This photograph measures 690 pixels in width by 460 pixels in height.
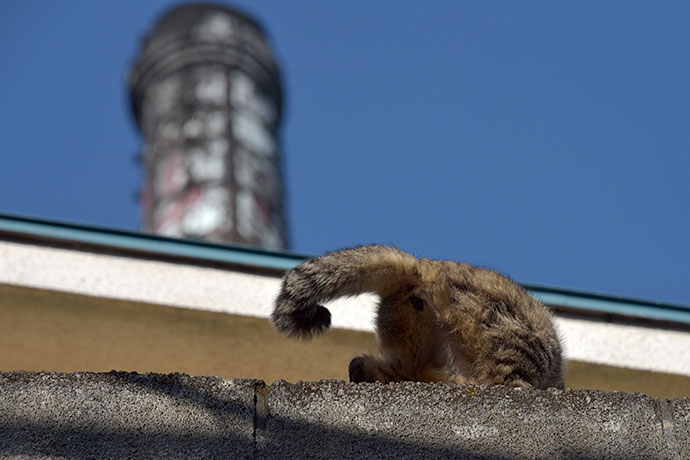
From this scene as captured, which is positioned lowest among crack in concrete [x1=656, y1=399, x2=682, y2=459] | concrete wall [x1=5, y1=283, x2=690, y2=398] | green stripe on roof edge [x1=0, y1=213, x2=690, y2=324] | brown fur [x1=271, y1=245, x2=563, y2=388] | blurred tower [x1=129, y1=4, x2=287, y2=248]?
crack in concrete [x1=656, y1=399, x2=682, y2=459]

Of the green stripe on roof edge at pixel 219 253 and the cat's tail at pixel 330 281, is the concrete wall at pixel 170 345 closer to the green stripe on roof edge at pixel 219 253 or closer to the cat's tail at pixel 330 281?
the green stripe on roof edge at pixel 219 253

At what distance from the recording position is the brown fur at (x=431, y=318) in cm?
443

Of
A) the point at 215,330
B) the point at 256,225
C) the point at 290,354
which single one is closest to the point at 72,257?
the point at 215,330

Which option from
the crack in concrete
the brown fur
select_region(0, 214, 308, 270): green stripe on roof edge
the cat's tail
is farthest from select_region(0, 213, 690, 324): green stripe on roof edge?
→ the crack in concrete

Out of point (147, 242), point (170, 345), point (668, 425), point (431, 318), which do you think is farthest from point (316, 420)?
point (147, 242)

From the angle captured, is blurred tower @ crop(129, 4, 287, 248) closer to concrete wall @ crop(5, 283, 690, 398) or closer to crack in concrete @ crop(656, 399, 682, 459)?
concrete wall @ crop(5, 283, 690, 398)

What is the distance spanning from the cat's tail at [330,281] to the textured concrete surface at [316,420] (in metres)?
0.92

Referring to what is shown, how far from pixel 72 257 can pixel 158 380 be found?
9.54ft

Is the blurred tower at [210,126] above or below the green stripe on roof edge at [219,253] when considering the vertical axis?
above

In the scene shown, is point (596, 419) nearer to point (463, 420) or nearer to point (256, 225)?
point (463, 420)

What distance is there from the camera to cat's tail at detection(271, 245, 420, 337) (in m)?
4.42

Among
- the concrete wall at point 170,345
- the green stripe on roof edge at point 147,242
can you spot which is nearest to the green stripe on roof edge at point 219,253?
the green stripe on roof edge at point 147,242

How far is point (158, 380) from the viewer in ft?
11.3

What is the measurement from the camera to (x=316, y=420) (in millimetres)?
3391
